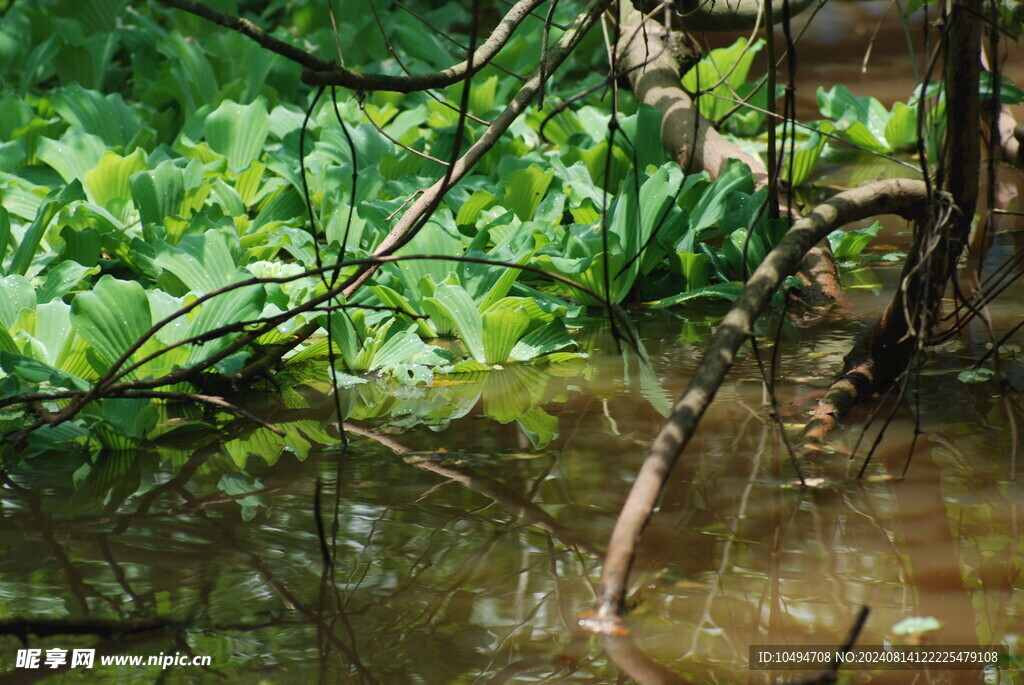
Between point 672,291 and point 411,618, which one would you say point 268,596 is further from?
point 672,291

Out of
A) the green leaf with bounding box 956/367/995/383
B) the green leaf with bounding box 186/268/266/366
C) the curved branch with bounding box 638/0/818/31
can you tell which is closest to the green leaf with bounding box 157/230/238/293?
the green leaf with bounding box 186/268/266/366

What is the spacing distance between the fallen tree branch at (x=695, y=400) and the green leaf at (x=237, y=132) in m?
2.23

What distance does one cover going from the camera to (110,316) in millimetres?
1985

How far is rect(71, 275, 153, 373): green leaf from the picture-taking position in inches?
77.4

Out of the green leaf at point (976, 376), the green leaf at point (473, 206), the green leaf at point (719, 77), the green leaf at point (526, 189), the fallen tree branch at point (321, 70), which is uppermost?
the green leaf at point (719, 77)

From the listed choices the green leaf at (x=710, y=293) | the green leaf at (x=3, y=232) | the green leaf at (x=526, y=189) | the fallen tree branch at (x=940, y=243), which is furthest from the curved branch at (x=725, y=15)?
the green leaf at (x=3, y=232)

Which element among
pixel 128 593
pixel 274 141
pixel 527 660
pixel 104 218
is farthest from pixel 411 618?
pixel 274 141

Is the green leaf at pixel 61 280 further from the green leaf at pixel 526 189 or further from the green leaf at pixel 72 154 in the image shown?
the green leaf at pixel 526 189

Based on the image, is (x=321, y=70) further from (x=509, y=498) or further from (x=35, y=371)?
(x=35, y=371)

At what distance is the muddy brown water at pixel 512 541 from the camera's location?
1.23m

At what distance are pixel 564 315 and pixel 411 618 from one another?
122 centimetres

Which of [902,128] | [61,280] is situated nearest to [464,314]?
[61,280]

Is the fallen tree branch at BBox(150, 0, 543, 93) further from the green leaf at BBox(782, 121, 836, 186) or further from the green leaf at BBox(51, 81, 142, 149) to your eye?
the green leaf at BBox(51, 81, 142, 149)

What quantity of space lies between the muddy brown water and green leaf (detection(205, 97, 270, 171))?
1473 millimetres
